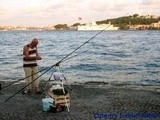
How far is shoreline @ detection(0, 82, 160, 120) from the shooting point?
11.2 m

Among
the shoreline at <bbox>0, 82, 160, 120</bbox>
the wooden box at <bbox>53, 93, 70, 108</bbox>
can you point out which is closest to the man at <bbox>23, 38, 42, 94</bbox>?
the shoreline at <bbox>0, 82, 160, 120</bbox>

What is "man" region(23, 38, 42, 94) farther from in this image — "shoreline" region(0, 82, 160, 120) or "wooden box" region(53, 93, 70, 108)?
"wooden box" region(53, 93, 70, 108)

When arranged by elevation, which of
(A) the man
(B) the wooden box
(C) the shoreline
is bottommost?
(C) the shoreline

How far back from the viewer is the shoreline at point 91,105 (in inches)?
439

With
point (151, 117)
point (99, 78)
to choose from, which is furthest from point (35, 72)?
point (99, 78)

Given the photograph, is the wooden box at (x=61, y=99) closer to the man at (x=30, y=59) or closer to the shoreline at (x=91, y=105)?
the shoreline at (x=91, y=105)

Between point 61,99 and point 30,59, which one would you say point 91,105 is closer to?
point 61,99

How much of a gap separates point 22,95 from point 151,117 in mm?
5610

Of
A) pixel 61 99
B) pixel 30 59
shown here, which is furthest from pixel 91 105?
pixel 30 59

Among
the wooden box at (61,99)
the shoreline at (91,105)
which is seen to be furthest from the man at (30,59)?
the wooden box at (61,99)

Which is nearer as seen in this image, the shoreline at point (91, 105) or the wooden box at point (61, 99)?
the shoreline at point (91, 105)

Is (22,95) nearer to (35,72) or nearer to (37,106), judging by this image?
(35,72)

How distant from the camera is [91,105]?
12.6 m

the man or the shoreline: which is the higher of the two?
the man
